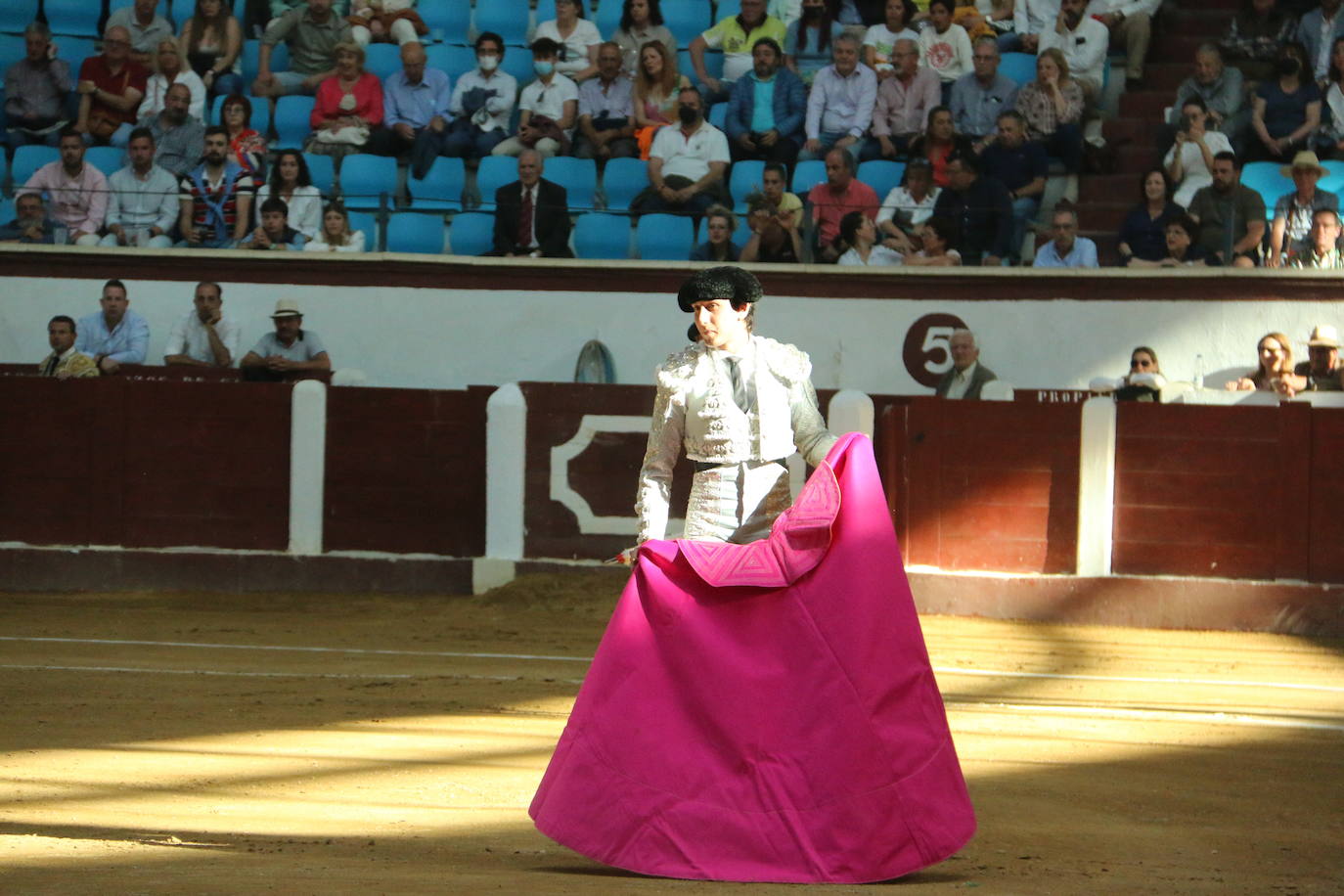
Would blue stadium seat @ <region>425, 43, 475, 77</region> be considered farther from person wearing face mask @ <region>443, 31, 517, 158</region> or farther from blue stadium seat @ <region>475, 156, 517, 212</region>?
blue stadium seat @ <region>475, 156, 517, 212</region>

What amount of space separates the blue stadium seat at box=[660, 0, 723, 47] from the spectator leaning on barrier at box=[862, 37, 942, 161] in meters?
1.66

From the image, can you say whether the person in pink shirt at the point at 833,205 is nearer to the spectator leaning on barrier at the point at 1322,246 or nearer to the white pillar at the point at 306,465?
the spectator leaning on barrier at the point at 1322,246

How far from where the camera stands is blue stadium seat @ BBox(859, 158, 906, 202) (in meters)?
10.9

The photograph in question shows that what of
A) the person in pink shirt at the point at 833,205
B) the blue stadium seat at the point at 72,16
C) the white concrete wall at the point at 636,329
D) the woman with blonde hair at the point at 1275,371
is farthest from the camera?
the blue stadium seat at the point at 72,16

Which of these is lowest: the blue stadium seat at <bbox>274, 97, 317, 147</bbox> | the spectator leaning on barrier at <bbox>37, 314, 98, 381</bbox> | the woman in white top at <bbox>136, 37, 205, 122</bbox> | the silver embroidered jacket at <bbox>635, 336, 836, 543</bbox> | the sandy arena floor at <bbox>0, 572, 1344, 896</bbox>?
the sandy arena floor at <bbox>0, 572, 1344, 896</bbox>

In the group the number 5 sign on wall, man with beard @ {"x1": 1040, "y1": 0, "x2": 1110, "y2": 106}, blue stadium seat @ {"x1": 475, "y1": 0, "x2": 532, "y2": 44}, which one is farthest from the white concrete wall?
blue stadium seat @ {"x1": 475, "y1": 0, "x2": 532, "y2": 44}

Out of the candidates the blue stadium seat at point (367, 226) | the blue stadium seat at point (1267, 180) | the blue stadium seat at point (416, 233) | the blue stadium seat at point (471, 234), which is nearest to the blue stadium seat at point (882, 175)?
the blue stadium seat at point (1267, 180)

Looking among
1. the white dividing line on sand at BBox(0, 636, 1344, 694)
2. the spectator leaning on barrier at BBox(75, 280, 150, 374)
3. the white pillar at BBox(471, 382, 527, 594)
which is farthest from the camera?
the spectator leaning on barrier at BBox(75, 280, 150, 374)

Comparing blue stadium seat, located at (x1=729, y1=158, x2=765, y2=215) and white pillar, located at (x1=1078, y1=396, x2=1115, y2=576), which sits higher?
blue stadium seat, located at (x1=729, y1=158, x2=765, y2=215)

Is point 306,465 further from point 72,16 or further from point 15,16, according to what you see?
point 15,16

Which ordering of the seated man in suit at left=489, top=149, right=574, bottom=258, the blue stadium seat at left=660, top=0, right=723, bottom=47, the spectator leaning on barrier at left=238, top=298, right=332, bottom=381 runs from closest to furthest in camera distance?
the spectator leaning on barrier at left=238, top=298, right=332, bottom=381, the seated man in suit at left=489, top=149, right=574, bottom=258, the blue stadium seat at left=660, top=0, right=723, bottom=47

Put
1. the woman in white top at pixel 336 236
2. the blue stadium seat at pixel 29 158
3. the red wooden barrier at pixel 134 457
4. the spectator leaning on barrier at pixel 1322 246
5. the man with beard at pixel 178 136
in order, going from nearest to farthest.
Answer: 1. the red wooden barrier at pixel 134 457
2. the spectator leaning on barrier at pixel 1322 246
3. the woman in white top at pixel 336 236
4. the man with beard at pixel 178 136
5. the blue stadium seat at pixel 29 158

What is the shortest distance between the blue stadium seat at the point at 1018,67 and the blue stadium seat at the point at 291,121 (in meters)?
4.53

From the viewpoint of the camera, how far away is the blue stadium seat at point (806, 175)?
35.6 ft
